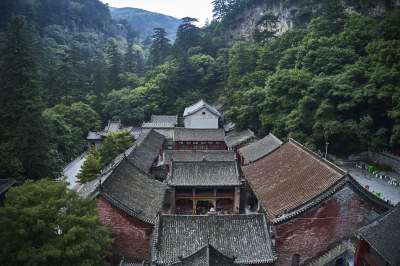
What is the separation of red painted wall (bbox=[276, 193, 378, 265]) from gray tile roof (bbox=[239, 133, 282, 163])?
42.4 feet

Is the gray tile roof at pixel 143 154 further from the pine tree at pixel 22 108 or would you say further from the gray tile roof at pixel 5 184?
the gray tile roof at pixel 5 184

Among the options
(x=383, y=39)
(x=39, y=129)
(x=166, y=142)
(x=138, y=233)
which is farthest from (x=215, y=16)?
(x=138, y=233)

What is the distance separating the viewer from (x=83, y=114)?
51562mm

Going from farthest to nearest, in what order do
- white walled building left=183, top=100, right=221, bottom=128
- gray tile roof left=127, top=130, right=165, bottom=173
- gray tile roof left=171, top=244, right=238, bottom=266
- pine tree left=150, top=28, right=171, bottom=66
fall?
pine tree left=150, top=28, right=171, bottom=66
white walled building left=183, top=100, right=221, bottom=128
gray tile roof left=127, top=130, right=165, bottom=173
gray tile roof left=171, top=244, right=238, bottom=266

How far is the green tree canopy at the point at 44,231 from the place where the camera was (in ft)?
41.4

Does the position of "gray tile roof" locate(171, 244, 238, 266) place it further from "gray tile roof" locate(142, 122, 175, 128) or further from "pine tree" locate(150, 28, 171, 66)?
"pine tree" locate(150, 28, 171, 66)

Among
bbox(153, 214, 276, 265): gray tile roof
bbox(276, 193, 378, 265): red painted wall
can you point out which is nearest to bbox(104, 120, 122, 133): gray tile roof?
bbox(153, 214, 276, 265): gray tile roof

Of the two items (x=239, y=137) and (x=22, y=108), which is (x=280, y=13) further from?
(x=22, y=108)

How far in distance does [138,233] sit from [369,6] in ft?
177

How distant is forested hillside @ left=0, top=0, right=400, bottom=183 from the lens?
30.3 metres

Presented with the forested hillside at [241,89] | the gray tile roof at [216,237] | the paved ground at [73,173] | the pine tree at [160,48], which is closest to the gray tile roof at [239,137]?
the forested hillside at [241,89]

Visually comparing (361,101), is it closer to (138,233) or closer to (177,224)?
(177,224)

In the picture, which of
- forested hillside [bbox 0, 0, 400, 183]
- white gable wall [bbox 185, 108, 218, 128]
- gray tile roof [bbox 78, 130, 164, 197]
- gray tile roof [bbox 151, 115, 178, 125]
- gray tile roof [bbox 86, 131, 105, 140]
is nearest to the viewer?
gray tile roof [bbox 78, 130, 164, 197]

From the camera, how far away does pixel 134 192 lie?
21703mm
